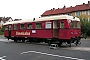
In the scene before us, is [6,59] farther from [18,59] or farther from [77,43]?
[77,43]

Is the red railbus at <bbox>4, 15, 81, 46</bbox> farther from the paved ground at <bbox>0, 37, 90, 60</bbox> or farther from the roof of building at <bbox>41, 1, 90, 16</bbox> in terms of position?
the roof of building at <bbox>41, 1, 90, 16</bbox>

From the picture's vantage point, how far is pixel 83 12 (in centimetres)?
6375

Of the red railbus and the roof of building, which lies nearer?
the red railbus

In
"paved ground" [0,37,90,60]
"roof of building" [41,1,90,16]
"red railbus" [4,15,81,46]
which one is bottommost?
"paved ground" [0,37,90,60]

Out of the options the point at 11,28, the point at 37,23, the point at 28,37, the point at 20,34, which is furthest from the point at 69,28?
the point at 11,28

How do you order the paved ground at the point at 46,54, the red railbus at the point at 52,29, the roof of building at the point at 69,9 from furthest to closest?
the roof of building at the point at 69,9 < the red railbus at the point at 52,29 < the paved ground at the point at 46,54

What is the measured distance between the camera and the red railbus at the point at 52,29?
686 inches

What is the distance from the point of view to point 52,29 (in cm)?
1867

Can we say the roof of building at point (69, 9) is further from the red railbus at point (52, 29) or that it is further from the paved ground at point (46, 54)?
the paved ground at point (46, 54)

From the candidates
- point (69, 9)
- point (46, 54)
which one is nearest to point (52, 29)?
point (46, 54)

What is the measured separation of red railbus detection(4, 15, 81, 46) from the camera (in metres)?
17.4

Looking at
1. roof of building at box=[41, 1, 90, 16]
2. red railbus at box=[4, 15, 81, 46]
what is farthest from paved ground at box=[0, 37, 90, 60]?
roof of building at box=[41, 1, 90, 16]

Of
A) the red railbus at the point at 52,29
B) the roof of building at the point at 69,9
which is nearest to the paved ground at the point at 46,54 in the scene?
the red railbus at the point at 52,29

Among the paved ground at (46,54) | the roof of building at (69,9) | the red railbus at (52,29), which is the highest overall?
the roof of building at (69,9)
